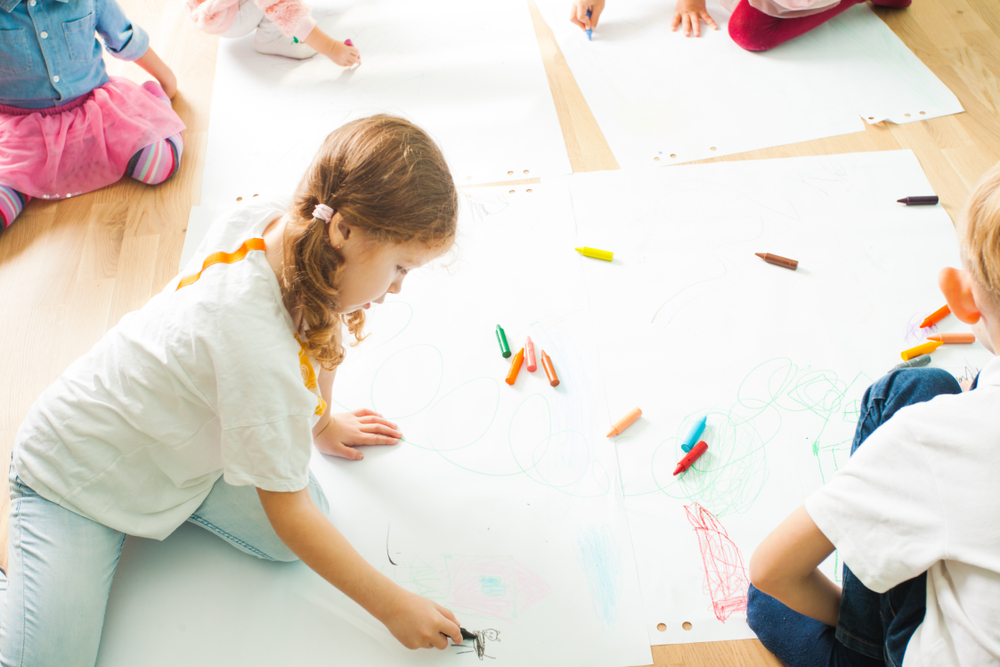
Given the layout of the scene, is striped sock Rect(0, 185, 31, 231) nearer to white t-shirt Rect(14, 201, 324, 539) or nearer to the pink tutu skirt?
the pink tutu skirt

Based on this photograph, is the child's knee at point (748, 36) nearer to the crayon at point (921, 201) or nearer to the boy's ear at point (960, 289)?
the crayon at point (921, 201)

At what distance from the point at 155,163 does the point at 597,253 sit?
32.4 inches

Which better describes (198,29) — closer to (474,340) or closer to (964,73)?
(474,340)

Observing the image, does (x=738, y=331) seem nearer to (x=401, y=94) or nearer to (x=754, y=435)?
(x=754, y=435)

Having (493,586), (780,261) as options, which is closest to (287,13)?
(780,261)

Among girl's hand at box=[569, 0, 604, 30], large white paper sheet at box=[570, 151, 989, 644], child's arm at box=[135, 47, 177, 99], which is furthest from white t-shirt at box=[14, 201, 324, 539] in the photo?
girl's hand at box=[569, 0, 604, 30]

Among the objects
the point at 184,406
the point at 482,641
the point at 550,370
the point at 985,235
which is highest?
the point at 985,235

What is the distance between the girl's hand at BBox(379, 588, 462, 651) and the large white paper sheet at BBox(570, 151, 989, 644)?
23cm

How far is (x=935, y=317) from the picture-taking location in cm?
94

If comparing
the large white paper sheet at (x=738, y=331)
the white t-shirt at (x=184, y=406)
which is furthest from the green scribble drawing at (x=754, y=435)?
the white t-shirt at (x=184, y=406)

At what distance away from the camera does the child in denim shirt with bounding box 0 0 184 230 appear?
3.73 ft

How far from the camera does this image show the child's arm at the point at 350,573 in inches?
26.1

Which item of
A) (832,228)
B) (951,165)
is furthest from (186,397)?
(951,165)

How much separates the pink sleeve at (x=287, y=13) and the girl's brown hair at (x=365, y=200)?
0.83m
